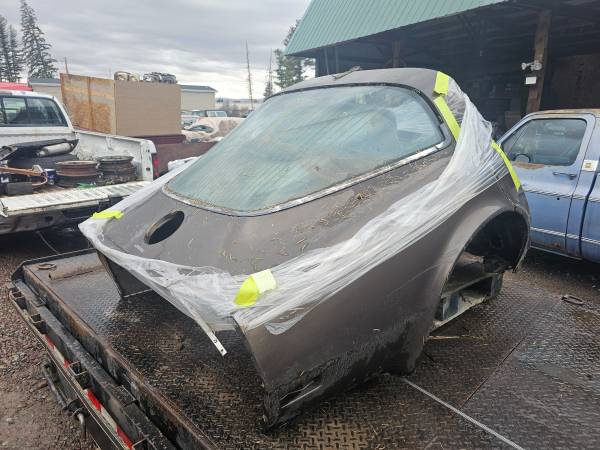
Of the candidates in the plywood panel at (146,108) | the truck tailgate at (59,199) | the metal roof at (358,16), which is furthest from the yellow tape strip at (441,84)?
the plywood panel at (146,108)

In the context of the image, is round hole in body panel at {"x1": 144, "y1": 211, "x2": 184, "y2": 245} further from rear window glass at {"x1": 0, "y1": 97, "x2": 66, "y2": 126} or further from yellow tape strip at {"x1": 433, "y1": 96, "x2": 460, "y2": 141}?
rear window glass at {"x1": 0, "y1": 97, "x2": 66, "y2": 126}

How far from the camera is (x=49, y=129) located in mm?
6484

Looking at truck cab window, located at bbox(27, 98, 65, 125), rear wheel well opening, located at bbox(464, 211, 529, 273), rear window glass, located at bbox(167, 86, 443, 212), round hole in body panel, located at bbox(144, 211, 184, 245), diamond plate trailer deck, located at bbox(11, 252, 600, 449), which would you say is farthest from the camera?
truck cab window, located at bbox(27, 98, 65, 125)

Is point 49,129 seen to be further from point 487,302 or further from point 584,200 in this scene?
point 584,200

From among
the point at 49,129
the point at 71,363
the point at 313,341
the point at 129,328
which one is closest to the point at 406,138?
the point at 313,341

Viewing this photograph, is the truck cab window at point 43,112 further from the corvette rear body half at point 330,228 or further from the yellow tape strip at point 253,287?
the yellow tape strip at point 253,287

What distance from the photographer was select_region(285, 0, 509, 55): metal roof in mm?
8891

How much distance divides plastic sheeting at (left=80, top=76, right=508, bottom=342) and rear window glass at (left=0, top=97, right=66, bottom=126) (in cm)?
541

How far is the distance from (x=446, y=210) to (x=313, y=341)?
2.79ft

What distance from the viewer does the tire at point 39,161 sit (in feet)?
18.1

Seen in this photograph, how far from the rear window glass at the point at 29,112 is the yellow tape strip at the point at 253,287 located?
636cm

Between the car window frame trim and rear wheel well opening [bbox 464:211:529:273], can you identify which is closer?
the car window frame trim

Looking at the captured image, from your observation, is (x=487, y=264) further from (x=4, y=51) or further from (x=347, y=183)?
(x=4, y=51)

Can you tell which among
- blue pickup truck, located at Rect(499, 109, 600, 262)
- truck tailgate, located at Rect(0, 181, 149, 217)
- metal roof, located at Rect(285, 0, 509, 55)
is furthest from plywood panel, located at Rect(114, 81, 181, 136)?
blue pickup truck, located at Rect(499, 109, 600, 262)
